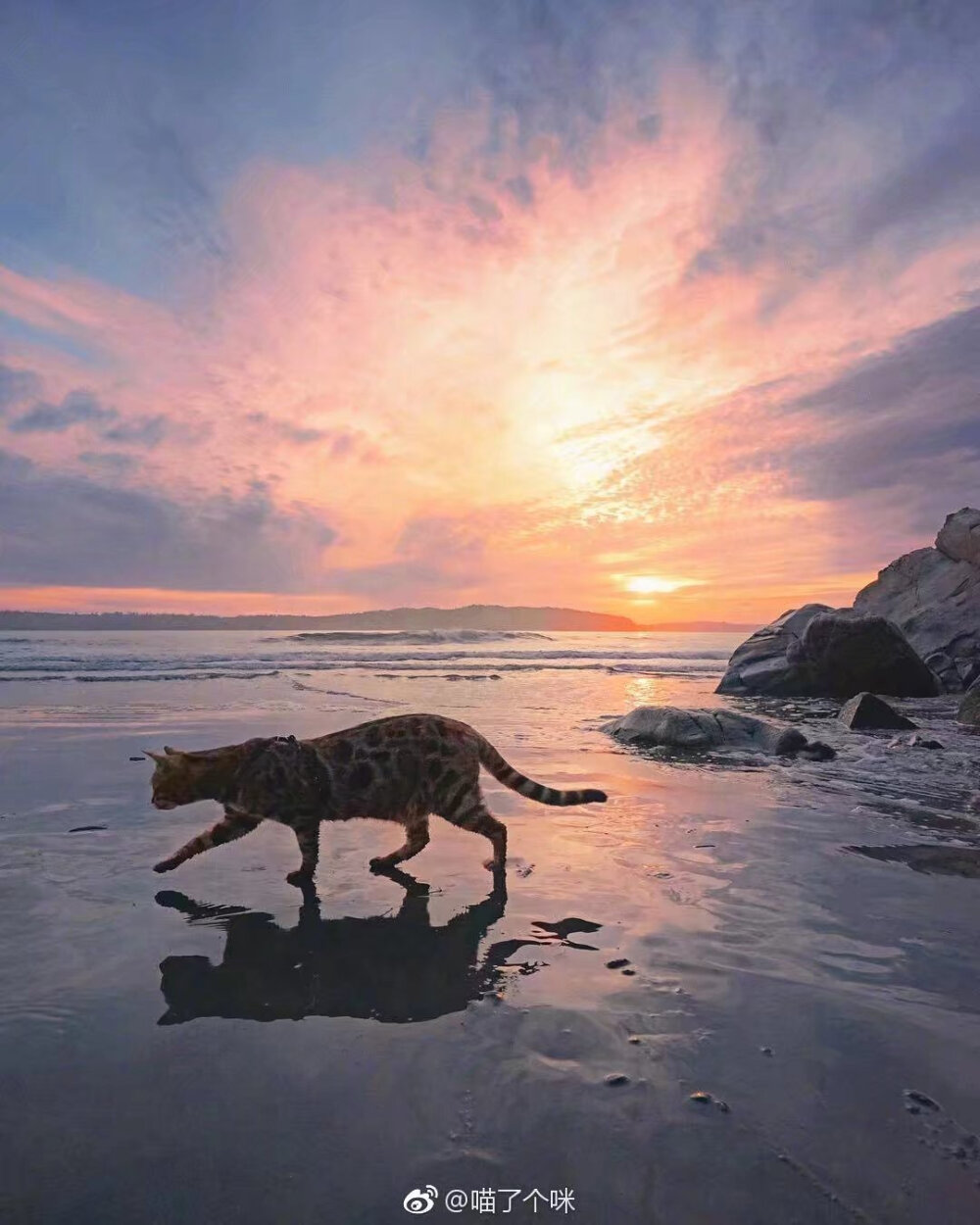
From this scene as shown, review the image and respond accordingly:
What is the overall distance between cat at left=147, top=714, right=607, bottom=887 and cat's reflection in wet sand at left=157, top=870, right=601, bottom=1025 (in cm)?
69

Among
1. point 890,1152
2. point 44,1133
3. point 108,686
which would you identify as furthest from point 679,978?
point 108,686

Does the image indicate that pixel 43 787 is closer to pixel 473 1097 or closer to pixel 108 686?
pixel 473 1097

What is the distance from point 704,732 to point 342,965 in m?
9.34

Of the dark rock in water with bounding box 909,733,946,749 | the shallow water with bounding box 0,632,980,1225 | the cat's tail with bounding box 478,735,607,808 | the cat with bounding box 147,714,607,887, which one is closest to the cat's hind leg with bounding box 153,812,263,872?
the cat with bounding box 147,714,607,887

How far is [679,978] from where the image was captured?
12.4 ft

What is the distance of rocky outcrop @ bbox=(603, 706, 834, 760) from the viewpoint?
11.5m

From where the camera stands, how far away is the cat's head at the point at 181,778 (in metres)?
5.33

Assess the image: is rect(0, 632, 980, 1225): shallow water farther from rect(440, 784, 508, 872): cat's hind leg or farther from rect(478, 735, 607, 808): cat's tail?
rect(478, 735, 607, 808): cat's tail

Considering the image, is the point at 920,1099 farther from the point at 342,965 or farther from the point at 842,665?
the point at 842,665

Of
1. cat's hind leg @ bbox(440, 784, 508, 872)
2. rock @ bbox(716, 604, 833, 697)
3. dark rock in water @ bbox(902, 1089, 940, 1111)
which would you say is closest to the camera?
dark rock in water @ bbox(902, 1089, 940, 1111)

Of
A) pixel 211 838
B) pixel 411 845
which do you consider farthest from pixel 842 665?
pixel 211 838

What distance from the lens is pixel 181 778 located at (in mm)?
5332

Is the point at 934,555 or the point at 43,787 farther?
the point at 934,555

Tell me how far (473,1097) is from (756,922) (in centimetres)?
256
